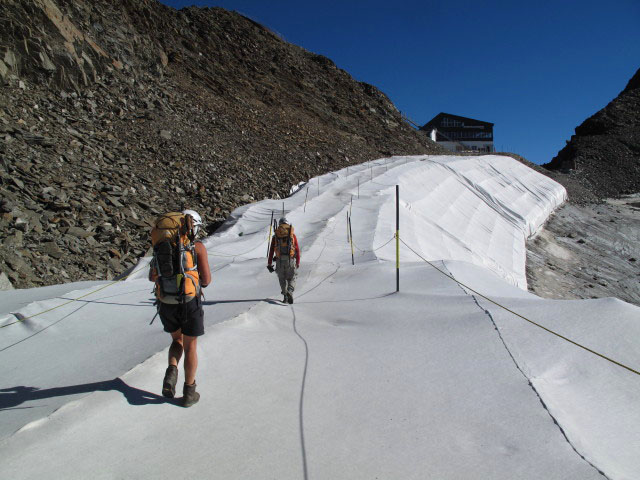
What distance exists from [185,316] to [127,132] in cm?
1549

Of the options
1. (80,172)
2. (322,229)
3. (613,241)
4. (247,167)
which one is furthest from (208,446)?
(613,241)

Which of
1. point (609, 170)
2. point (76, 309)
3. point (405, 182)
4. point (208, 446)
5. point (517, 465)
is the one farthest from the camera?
point (609, 170)

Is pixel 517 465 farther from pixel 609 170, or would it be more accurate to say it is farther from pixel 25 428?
pixel 609 170

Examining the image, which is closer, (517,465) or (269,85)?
(517,465)

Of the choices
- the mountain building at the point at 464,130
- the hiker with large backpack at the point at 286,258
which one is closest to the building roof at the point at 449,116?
the mountain building at the point at 464,130

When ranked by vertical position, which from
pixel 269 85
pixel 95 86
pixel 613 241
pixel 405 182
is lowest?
pixel 613 241

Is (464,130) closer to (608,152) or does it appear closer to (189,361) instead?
(608,152)

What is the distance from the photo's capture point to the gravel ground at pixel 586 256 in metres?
16.4

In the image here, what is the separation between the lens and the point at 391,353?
4176mm

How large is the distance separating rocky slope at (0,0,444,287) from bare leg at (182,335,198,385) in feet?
20.6

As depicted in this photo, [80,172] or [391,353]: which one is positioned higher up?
[80,172]

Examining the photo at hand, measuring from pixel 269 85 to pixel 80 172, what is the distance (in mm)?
22067

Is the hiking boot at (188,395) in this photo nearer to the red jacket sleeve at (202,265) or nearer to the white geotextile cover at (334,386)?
the white geotextile cover at (334,386)

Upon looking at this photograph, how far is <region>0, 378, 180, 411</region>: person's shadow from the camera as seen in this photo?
312cm
